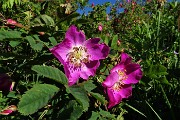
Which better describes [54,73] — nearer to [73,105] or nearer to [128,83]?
[73,105]

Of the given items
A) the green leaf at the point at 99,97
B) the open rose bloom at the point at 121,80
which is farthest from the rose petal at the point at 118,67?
the green leaf at the point at 99,97

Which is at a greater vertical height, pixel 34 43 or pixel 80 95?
pixel 34 43

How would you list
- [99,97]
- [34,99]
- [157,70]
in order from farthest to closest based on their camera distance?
1. [157,70]
2. [99,97]
3. [34,99]

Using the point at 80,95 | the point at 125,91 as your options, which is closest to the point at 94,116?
the point at 125,91

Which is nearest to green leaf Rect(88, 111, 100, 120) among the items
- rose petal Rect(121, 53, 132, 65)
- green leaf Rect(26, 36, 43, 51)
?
rose petal Rect(121, 53, 132, 65)

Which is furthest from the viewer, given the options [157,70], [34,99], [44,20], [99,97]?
[157,70]

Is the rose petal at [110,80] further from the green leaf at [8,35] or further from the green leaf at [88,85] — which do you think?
the green leaf at [8,35]

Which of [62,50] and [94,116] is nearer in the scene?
[62,50]

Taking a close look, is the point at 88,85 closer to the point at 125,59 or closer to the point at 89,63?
the point at 89,63
